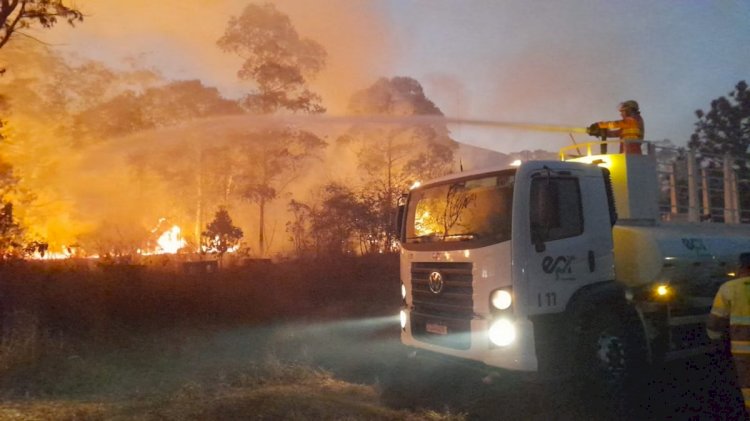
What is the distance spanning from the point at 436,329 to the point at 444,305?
0.29 m

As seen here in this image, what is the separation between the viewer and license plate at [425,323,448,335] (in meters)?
6.51

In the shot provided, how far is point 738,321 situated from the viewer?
5152mm

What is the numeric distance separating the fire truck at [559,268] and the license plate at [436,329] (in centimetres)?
1

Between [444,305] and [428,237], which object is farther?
[428,237]

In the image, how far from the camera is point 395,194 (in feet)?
70.9

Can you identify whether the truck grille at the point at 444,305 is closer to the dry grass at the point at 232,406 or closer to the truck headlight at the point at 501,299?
the truck headlight at the point at 501,299

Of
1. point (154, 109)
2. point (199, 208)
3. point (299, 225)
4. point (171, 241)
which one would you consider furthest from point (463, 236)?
point (154, 109)

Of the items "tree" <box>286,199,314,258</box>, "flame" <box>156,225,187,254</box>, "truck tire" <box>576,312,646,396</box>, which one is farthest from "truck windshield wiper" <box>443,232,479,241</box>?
"flame" <box>156,225,187,254</box>

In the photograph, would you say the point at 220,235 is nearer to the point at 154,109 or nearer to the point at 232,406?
the point at 154,109

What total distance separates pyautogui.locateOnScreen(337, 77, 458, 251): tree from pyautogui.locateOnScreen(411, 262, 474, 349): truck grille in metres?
15.6

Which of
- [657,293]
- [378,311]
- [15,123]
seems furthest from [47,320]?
[15,123]

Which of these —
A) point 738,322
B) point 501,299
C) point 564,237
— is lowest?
point 738,322

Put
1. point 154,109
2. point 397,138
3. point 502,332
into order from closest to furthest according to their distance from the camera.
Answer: point 502,332
point 397,138
point 154,109

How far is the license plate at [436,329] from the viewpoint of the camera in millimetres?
6512
